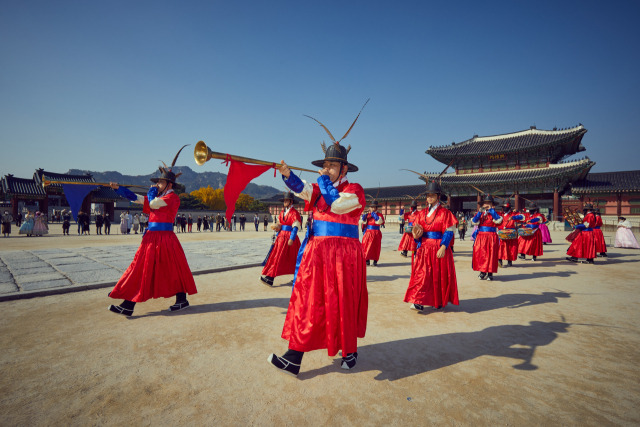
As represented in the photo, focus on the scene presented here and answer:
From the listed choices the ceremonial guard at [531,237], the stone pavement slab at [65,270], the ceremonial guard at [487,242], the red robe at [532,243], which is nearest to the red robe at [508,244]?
the ceremonial guard at [531,237]

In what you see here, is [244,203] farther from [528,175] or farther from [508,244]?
[508,244]

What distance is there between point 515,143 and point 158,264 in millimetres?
37353

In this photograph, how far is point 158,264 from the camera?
12.9ft

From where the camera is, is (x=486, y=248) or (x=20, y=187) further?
(x=20, y=187)

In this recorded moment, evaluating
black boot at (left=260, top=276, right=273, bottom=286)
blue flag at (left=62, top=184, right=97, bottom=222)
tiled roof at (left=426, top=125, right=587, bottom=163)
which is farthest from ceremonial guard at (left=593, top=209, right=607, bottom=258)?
tiled roof at (left=426, top=125, right=587, bottom=163)

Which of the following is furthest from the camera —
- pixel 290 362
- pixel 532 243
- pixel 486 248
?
pixel 532 243

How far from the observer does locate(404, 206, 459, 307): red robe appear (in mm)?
4273

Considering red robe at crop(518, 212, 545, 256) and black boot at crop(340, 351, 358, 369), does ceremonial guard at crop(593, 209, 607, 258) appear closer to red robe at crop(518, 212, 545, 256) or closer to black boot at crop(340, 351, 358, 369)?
red robe at crop(518, 212, 545, 256)

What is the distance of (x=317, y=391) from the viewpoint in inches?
87.6

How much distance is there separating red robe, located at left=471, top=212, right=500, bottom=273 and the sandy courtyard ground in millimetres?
1955

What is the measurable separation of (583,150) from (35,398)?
43956mm

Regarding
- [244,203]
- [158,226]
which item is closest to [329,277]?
[158,226]

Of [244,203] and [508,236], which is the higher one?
[244,203]

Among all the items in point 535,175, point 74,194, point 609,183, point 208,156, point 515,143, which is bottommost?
point 74,194
